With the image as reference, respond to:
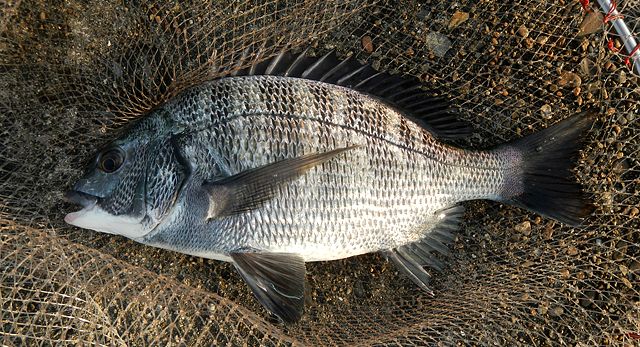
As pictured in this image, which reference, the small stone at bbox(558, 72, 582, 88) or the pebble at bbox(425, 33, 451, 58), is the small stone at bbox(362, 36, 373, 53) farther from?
the small stone at bbox(558, 72, 582, 88)

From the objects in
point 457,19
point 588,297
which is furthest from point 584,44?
point 588,297

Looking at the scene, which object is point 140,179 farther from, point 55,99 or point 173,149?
point 55,99

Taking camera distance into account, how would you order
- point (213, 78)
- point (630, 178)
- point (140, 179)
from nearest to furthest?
point (140, 179)
point (213, 78)
point (630, 178)

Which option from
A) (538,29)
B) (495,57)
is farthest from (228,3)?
(538,29)

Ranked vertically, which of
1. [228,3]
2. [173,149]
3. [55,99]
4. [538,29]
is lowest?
[173,149]

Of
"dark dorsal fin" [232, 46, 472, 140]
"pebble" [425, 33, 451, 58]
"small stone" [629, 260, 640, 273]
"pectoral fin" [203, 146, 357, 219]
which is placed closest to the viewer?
"pectoral fin" [203, 146, 357, 219]

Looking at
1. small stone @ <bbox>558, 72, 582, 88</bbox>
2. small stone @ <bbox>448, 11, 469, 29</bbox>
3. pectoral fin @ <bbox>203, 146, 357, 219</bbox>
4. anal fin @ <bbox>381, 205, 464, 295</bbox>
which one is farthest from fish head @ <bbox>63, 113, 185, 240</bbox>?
small stone @ <bbox>558, 72, 582, 88</bbox>

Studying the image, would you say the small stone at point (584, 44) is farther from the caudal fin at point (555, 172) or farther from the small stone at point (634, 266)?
the small stone at point (634, 266)

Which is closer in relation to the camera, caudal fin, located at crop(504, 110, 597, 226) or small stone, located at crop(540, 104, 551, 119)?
caudal fin, located at crop(504, 110, 597, 226)
